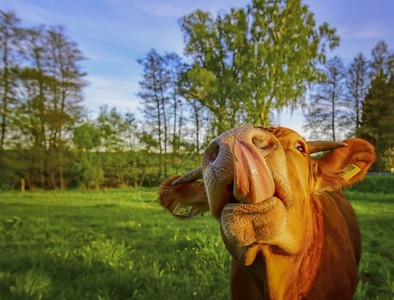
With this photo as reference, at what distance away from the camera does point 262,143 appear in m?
1.23

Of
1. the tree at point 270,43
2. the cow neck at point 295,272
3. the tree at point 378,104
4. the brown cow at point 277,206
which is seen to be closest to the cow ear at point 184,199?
the brown cow at point 277,206

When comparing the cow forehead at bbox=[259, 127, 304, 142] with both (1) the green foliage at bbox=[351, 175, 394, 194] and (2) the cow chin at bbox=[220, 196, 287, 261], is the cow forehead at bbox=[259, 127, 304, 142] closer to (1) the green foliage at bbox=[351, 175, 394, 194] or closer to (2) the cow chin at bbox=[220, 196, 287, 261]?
(2) the cow chin at bbox=[220, 196, 287, 261]

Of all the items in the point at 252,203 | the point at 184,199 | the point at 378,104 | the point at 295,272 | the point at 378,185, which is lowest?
the point at 378,185

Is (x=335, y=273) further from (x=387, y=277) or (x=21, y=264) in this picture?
(x=21, y=264)

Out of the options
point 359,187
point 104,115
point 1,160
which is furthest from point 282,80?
point 104,115

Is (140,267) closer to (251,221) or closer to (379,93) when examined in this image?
(251,221)

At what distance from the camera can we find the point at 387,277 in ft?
11.3

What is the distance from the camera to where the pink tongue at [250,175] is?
106cm

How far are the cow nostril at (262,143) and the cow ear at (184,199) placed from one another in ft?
2.64

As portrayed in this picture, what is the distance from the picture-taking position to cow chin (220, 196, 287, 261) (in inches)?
44.6

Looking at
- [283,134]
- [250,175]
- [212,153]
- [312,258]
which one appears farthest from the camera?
[312,258]

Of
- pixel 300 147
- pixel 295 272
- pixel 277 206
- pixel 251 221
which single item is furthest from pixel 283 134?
pixel 295 272

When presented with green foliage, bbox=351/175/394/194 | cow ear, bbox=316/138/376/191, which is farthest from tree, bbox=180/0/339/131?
cow ear, bbox=316/138/376/191

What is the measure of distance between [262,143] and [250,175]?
24 centimetres
